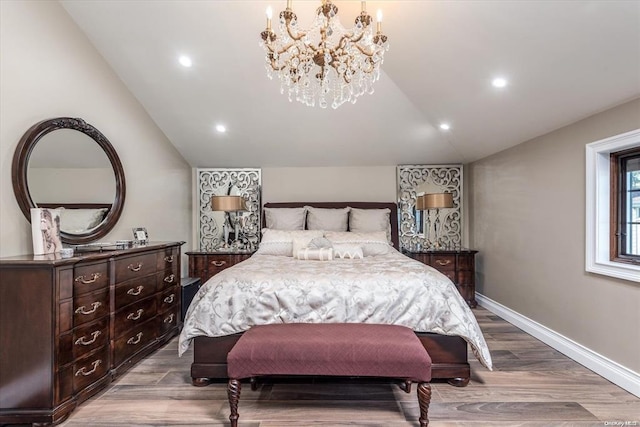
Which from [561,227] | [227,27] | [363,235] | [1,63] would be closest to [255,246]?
[363,235]

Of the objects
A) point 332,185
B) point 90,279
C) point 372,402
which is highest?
point 332,185

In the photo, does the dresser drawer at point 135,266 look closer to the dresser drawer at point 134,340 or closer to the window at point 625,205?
the dresser drawer at point 134,340

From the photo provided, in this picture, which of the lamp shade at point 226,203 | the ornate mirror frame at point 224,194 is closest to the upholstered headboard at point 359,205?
the ornate mirror frame at point 224,194

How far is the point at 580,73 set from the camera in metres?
2.41

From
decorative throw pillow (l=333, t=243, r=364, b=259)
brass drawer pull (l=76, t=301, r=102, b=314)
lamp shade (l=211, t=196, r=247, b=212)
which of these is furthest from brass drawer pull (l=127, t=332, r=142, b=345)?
lamp shade (l=211, t=196, r=247, b=212)

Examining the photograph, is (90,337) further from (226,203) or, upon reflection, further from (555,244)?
(555,244)

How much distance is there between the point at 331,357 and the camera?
6.44 feet

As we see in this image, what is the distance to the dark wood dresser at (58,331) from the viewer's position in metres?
1.97

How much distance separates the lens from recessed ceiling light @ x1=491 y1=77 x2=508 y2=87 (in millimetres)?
2842

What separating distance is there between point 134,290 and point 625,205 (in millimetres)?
3989

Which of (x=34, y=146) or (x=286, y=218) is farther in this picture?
(x=286, y=218)

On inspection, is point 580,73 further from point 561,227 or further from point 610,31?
point 561,227

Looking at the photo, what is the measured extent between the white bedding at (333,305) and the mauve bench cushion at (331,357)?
0.39 m

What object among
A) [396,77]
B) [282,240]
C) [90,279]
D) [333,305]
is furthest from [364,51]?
[90,279]
